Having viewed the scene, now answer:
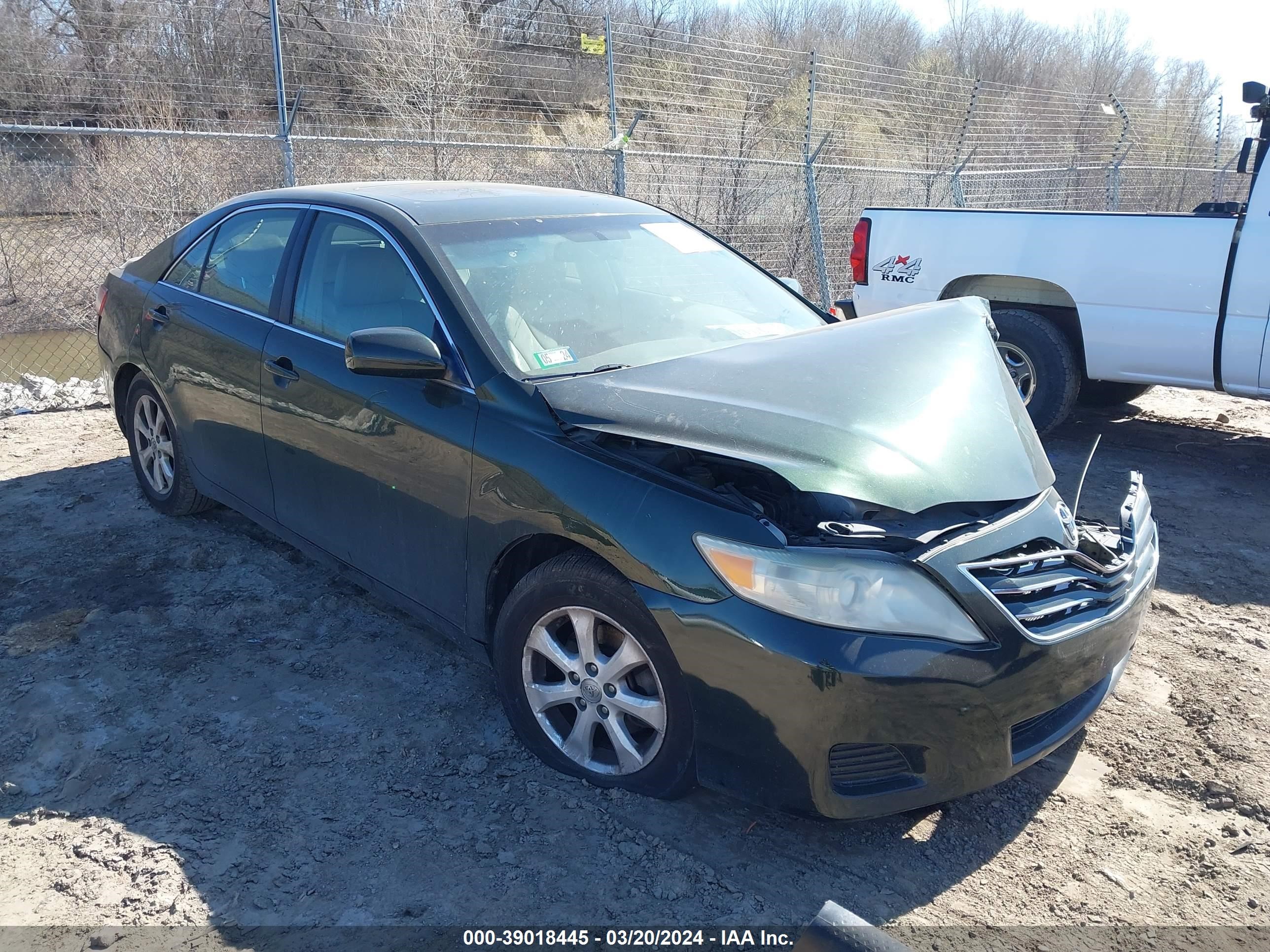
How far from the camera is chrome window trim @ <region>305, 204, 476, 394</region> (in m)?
3.21

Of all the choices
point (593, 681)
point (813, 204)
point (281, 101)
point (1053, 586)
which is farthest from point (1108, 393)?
point (281, 101)

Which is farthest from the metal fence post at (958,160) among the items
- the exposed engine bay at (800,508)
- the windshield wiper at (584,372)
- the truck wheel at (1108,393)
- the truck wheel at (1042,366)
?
the exposed engine bay at (800,508)

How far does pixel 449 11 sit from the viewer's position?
15117 millimetres

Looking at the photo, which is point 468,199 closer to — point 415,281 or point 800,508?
point 415,281

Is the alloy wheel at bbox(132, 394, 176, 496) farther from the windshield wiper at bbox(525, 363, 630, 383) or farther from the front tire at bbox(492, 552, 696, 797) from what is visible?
the front tire at bbox(492, 552, 696, 797)

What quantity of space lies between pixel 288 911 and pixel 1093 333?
588 centimetres

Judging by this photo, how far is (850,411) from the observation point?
9.68ft

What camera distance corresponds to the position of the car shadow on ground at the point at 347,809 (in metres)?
2.57

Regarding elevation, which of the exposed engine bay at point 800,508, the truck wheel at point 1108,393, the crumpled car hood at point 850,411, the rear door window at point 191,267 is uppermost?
the rear door window at point 191,267

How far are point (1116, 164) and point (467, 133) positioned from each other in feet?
30.2

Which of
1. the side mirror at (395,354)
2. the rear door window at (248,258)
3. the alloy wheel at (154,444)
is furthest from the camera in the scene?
the alloy wheel at (154,444)

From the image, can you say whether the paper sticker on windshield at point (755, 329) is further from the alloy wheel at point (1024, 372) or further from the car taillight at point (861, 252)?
the car taillight at point (861, 252)

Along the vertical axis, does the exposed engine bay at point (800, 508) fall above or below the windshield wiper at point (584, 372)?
below

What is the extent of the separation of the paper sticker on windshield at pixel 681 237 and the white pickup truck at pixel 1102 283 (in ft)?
8.89
